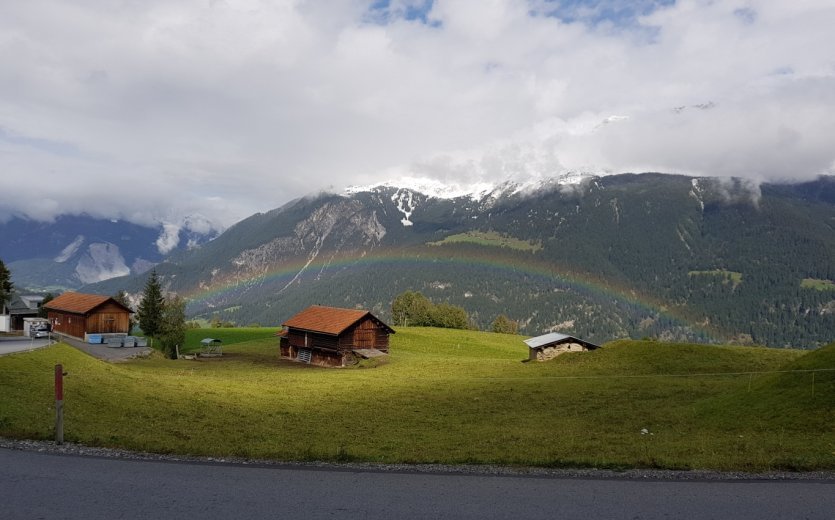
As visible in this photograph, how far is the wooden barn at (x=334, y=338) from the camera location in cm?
8488

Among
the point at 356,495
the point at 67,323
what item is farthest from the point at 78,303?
the point at 356,495

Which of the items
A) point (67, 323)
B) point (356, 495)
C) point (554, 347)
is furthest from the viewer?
point (554, 347)

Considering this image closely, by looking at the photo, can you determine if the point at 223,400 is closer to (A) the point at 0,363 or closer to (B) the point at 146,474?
(A) the point at 0,363

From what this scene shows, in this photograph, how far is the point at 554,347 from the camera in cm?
Answer: 8881

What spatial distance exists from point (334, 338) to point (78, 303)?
42.3 m

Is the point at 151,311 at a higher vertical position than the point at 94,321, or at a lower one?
higher

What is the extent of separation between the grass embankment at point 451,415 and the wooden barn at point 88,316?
2750 cm

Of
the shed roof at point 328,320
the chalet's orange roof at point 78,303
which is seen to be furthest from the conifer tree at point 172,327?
the shed roof at point 328,320

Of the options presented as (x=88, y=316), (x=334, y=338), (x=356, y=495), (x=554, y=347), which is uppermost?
(x=88, y=316)

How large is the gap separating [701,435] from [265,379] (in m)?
45.2

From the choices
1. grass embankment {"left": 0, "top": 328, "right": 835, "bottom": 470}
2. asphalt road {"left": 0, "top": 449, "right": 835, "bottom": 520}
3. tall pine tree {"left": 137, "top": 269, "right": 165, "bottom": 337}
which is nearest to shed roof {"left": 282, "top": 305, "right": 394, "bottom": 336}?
tall pine tree {"left": 137, "top": 269, "right": 165, "bottom": 337}

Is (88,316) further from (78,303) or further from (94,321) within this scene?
(78,303)

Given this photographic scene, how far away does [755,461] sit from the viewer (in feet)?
51.5

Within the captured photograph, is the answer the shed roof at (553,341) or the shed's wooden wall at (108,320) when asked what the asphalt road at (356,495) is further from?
the shed's wooden wall at (108,320)
